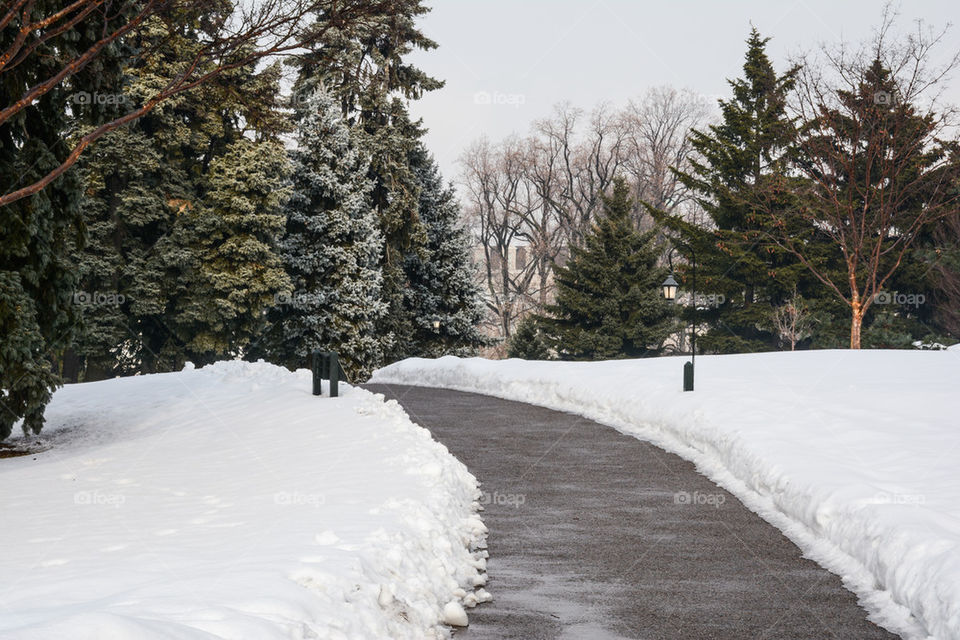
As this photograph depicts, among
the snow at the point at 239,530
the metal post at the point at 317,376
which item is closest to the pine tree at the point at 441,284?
the metal post at the point at 317,376

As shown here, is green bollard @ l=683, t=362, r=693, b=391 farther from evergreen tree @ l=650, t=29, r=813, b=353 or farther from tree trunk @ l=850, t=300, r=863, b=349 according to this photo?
evergreen tree @ l=650, t=29, r=813, b=353

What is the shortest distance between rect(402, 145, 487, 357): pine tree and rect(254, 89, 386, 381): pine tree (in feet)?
22.7

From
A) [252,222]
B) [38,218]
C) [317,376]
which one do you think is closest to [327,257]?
[252,222]

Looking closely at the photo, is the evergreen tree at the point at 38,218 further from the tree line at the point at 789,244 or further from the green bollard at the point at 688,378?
the tree line at the point at 789,244

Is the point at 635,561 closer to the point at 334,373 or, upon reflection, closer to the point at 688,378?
the point at 334,373

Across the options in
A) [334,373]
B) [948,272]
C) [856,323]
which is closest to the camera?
[334,373]

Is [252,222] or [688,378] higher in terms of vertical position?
[252,222]

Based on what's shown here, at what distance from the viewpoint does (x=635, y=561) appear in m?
8.17

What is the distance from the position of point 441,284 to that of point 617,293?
8806mm

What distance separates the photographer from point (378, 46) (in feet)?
137

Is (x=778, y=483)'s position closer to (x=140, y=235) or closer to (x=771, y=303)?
(x=140, y=235)

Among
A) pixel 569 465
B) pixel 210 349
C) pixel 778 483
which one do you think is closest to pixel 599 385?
pixel 569 465

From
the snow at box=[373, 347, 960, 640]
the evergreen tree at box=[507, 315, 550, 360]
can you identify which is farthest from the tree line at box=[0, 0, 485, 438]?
the snow at box=[373, 347, 960, 640]

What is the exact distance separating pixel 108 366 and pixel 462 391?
51.0 feet
